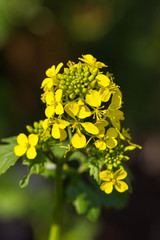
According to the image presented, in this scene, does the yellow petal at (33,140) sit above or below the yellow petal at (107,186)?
above

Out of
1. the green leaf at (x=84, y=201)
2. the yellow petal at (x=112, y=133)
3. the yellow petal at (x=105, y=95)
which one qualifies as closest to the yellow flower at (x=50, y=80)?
the yellow petal at (x=105, y=95)

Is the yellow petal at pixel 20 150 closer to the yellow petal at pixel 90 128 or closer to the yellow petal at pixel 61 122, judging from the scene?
the yellow petal at pixel 61 122

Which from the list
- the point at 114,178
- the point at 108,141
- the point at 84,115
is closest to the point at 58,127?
the point at 84,115

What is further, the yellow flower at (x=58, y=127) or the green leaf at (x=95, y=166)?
the green leaf at (x=95, y=166)

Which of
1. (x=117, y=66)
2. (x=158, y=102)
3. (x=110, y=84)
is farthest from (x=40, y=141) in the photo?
(x=158, y=102)

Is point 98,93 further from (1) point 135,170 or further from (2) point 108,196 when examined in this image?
(1) point 135,170

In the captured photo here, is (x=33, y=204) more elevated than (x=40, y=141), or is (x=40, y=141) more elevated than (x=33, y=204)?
(x=40, y=141)

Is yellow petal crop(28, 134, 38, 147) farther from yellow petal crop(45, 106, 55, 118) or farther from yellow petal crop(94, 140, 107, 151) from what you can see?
yellow petal crop(94, 140, 107, 151)

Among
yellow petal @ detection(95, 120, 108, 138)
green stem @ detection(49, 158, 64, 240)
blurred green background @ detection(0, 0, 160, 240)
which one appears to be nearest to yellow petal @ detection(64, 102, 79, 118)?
yellow petal @ detection(95, 120, 108, 138)
